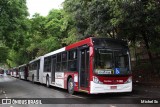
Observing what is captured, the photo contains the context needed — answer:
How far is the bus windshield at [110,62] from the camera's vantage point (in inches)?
584

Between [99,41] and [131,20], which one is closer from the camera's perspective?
[99,41]

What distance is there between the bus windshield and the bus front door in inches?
30.0

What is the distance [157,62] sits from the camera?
2358 cm

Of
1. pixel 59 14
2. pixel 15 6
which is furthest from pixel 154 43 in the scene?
pixel 59 14

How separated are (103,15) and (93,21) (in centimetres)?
147

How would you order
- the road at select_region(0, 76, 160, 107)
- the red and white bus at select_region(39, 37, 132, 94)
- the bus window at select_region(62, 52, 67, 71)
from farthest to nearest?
the bus window at select_region(62, 52, 67, 71) < the red and white bus at select_region(39, 37, 132, 94) < the road at select_region(0, 76, 160, 107)

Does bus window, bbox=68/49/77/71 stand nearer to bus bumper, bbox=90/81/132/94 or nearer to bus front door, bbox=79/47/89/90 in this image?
bus front door, bbox=79/47/89/90

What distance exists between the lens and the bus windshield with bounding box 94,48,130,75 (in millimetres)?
14844

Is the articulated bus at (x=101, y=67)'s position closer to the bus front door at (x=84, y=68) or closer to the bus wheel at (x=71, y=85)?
the bus front door at (x=84, y=68)

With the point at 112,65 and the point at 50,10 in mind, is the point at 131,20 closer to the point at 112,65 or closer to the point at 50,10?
the point at 112,65

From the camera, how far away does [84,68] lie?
1574 centimetres

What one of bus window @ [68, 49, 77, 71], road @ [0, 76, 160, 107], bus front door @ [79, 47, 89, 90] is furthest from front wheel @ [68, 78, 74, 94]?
bus front door @ [79, 47, 89, 90]

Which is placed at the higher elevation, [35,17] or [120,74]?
[35,17]

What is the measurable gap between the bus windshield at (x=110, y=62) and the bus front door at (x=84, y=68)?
2.50 ft
